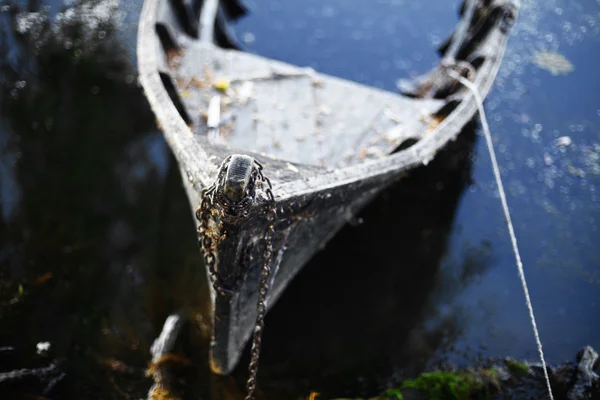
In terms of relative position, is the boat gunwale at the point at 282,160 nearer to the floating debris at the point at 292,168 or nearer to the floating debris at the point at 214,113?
the floating debris at the point at 292,168

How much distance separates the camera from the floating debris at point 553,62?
9.88m

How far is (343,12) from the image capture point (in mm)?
10414

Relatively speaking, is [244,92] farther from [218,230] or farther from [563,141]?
[563,141]

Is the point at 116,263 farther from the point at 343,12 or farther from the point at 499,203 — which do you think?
the point at 343,12

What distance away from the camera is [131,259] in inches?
273

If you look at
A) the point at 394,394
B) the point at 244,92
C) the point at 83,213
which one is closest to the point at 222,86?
the point at 244,92

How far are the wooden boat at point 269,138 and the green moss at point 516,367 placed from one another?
2140 mm

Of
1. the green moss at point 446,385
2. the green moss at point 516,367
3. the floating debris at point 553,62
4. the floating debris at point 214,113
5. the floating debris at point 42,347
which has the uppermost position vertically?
the floating debris at point 553,62

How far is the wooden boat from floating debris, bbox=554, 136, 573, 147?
5.65 ft

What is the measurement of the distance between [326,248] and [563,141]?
3.82 m

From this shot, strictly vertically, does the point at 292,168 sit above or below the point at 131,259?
above

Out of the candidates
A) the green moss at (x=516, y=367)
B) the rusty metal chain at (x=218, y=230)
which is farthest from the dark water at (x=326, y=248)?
the rusty metal chain at (x=218, y=230)

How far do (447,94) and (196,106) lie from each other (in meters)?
3.13

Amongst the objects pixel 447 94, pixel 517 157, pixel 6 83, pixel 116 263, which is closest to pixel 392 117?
pixel 447 94
